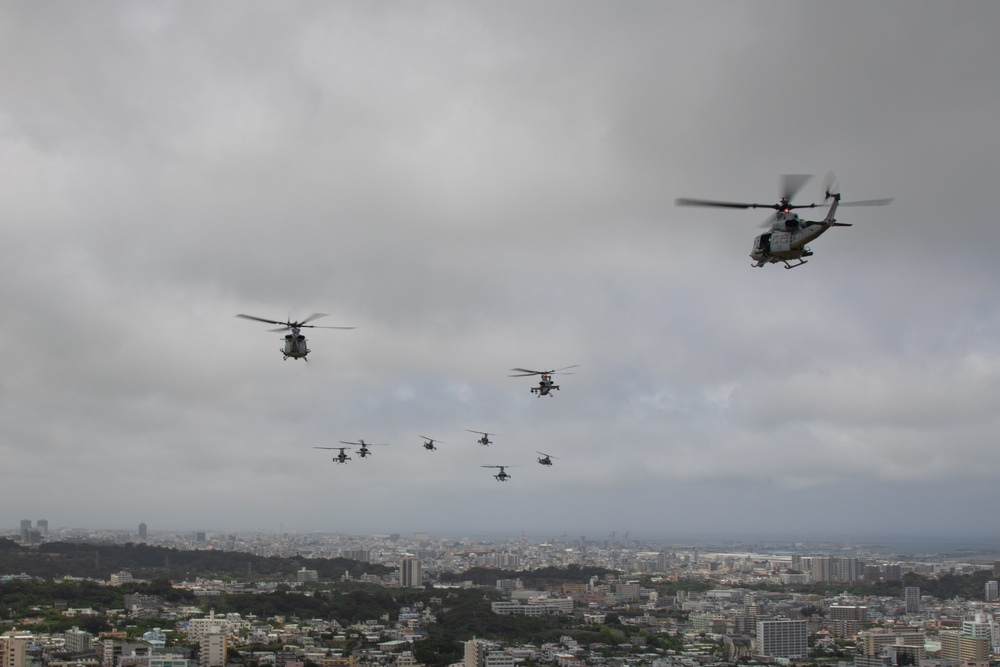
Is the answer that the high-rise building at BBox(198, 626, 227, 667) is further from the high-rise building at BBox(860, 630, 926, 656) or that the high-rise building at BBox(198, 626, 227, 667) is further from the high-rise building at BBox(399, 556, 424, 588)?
the high-rise building at BBox(399, 556, 424, 588)

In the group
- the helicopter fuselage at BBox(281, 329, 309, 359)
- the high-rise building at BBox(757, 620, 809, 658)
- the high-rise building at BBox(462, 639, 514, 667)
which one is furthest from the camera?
the high-rise building at BBox(757, 620, 809, 658)

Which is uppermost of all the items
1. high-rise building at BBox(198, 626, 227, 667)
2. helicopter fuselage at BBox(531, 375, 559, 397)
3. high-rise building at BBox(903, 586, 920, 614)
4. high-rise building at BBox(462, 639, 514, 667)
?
Answer: helicopter fuselage at BBox(531, 375, 559, 397)

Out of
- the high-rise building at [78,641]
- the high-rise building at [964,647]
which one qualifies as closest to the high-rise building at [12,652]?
the high-rise building at [78,641]

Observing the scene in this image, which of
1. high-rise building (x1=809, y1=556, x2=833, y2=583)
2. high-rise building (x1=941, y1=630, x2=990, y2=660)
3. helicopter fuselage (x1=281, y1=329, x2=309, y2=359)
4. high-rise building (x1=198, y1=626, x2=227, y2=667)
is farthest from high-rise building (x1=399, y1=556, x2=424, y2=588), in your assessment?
helicopter fuselage (x1=281, y1=329, x2=309, y2=359)

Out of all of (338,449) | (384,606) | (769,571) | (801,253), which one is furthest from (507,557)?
(801,253)

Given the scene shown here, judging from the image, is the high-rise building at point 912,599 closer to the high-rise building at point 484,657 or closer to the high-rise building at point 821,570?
the high-rise building at point 821,570

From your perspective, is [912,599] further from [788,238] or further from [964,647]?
[788,238]

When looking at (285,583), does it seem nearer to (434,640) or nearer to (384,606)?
(384,606)

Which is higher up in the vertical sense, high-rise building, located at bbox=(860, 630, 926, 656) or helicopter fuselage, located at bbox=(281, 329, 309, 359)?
helicopter fuselage, located at bbox=(281, 329, 309, 359)
